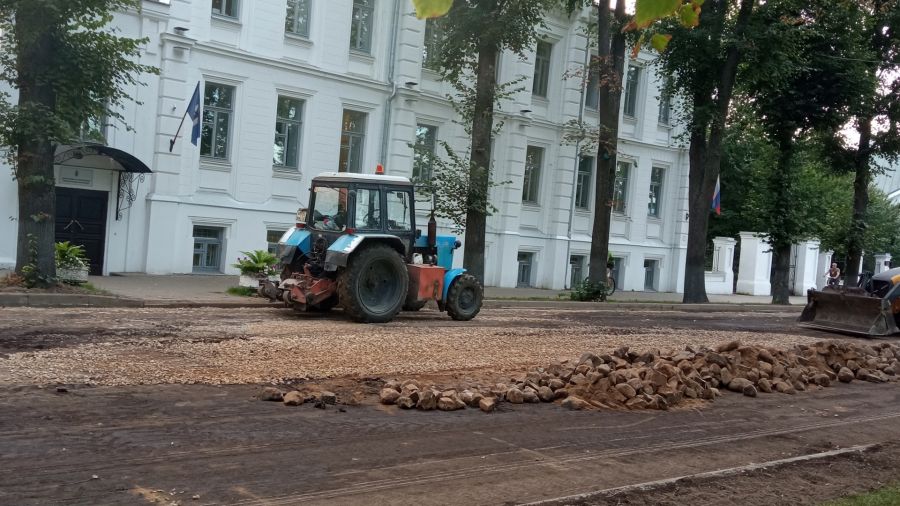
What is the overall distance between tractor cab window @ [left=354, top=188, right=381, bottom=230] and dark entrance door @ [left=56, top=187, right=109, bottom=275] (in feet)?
29.4

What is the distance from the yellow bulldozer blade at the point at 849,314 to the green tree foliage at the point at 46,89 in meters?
15.0

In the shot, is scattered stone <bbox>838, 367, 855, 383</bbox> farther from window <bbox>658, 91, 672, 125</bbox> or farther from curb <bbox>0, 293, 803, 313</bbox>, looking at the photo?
window <bbox>658, 91, 672, 125</bbox>

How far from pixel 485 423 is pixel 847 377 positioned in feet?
21.5

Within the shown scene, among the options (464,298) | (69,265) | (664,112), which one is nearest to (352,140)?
(69,265)

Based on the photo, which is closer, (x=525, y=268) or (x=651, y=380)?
(x=651, y=380)

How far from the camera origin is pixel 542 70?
103 feet

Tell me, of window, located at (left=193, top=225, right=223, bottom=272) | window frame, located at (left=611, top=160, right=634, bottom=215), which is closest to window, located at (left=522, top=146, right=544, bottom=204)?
window frame, located at (left=611, top=160, right=634, bottom=215)

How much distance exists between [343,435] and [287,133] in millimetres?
18797

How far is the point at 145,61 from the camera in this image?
21312mm

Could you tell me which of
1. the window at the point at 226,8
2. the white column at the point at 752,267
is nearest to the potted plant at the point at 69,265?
the window at the point at 226,8

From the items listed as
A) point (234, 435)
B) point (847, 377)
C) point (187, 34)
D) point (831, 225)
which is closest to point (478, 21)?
point (187, 34)

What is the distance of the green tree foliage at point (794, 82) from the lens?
2691 centimetres

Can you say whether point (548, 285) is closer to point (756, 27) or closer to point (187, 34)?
point (756, 27)

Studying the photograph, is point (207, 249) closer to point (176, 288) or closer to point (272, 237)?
point (272, 237)
